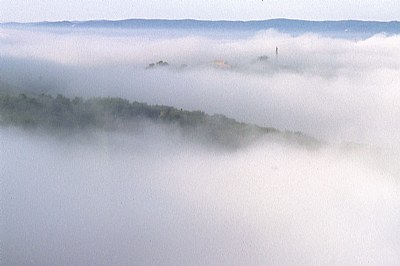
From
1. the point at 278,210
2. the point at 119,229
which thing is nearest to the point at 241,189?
the point at 278,210

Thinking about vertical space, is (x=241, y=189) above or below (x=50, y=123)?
below

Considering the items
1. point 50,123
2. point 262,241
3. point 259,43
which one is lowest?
point 262,241

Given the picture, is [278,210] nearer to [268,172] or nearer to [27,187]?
[268,172]

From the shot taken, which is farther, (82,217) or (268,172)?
(268,172)

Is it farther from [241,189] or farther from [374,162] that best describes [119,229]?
[374,162]

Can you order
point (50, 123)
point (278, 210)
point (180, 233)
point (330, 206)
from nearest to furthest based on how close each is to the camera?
point (180, 233)
point (278, 210)
point (330, 206)
point (50, 123)

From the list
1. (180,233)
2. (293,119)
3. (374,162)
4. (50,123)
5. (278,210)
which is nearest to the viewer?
(180,233)
